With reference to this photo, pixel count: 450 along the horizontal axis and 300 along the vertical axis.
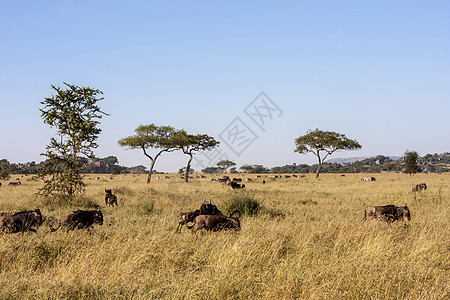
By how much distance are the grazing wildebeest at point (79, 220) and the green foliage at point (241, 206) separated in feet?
16.6

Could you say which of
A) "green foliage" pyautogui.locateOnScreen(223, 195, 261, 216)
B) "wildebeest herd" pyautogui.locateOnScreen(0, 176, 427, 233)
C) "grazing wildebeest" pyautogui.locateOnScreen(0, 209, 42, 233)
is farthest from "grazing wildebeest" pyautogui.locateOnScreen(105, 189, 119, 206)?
"grazing wildebeest" pyautogui.locateOnScreen(0, 209, 42, 233)

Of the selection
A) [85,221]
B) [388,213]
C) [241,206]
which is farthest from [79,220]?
[388,213]

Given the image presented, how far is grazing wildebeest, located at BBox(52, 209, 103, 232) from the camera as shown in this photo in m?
7.89

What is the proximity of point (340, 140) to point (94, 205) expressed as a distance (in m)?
49.3

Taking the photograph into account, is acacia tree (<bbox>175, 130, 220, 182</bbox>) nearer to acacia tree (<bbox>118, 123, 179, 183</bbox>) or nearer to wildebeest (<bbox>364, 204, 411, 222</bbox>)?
acacia tree (<bbox>118, 123, 179, 183</bbox>)

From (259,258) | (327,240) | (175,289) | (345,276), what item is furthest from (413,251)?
(175,289)

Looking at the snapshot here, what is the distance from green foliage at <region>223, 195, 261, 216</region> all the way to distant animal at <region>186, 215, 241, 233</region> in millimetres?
4262

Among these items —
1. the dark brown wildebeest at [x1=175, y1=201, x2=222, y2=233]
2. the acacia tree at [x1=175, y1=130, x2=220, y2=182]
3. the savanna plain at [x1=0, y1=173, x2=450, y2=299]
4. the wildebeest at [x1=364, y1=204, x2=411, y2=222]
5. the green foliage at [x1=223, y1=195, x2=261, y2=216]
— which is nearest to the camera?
the savanna plain at [x1=0, y1=173, x2=450, y2=299]

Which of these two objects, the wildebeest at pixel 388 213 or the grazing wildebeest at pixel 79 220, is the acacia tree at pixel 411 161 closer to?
the wildebeest at pixel 388 213

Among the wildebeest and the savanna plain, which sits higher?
the wildebeest

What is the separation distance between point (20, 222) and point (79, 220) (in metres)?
1.31

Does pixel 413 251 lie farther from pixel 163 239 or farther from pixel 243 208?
pixel 243 208

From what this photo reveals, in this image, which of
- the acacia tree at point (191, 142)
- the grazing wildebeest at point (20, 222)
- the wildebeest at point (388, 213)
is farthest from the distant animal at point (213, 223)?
the acacia tree at point (191, 142)

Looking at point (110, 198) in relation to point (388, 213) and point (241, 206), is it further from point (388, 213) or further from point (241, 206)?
point (388, 213)
